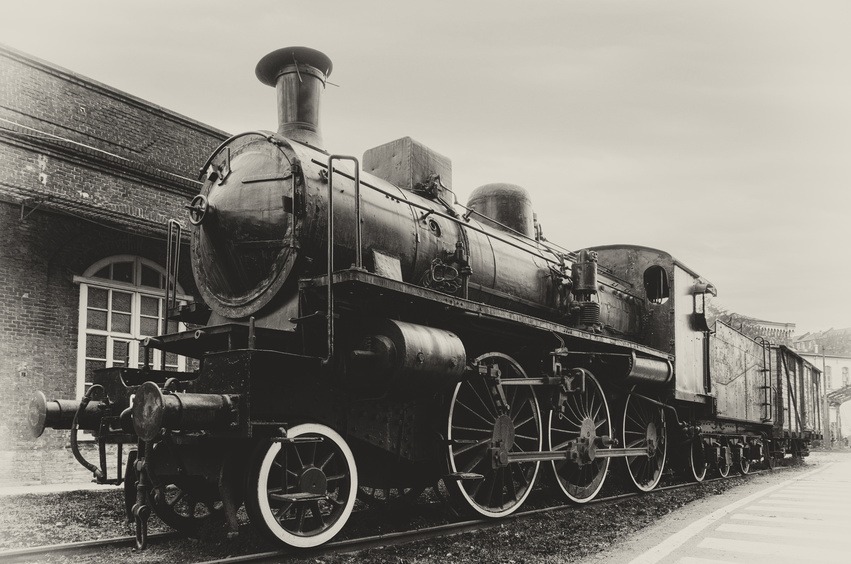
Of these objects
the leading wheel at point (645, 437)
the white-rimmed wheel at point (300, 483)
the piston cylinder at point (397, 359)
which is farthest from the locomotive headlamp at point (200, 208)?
the leading wheel at point (645, 437)

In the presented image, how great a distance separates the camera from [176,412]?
426 cm

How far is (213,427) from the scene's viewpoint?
4.59 m

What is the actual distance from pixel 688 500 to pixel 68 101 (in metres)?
9.89

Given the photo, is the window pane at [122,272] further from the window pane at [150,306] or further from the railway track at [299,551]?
the railway track at [299,551]

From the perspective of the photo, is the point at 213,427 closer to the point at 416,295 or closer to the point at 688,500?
the point at 416,295

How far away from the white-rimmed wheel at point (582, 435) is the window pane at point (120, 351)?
6452 mm

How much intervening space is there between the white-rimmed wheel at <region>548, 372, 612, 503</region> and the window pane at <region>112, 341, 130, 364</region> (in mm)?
6452

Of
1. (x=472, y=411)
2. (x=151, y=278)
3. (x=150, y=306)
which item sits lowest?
(x=472, y=411)

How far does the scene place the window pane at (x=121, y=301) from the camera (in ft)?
34.8

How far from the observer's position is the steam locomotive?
15.7ft

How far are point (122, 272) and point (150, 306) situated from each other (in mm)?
682

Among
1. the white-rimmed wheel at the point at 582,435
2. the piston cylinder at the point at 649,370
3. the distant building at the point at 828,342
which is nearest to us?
the white-rimmed wheel at the point at 582,435

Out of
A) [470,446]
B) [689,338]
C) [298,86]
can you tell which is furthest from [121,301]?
[689,338]

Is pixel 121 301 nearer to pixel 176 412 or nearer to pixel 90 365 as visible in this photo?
pixel 90 365
